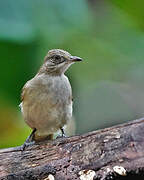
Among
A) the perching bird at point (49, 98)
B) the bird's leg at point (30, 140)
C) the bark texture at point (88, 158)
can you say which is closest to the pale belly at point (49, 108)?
the perching bird at point (49, 98)

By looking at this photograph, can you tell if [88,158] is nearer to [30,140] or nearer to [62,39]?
[30,140]

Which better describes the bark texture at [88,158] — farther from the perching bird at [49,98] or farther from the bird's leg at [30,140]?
the perching bird at [49,98]

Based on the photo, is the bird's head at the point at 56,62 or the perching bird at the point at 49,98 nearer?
the perching bird at the point at 49,98

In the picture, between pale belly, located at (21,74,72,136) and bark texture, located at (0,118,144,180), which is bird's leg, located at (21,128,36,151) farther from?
bark texture, located at (0,118,144,180)

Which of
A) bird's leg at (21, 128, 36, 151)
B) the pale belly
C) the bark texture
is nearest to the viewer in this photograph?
the bark texture

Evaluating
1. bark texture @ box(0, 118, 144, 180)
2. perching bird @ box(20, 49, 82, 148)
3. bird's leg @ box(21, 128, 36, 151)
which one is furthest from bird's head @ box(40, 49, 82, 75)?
bark texture @ box(0, 118, 144, 180)

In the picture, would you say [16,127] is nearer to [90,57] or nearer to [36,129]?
[36,129]

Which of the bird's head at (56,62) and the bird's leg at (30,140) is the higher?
the bird's head at (56,62)

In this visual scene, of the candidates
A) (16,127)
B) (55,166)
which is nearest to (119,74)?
(16,127)
